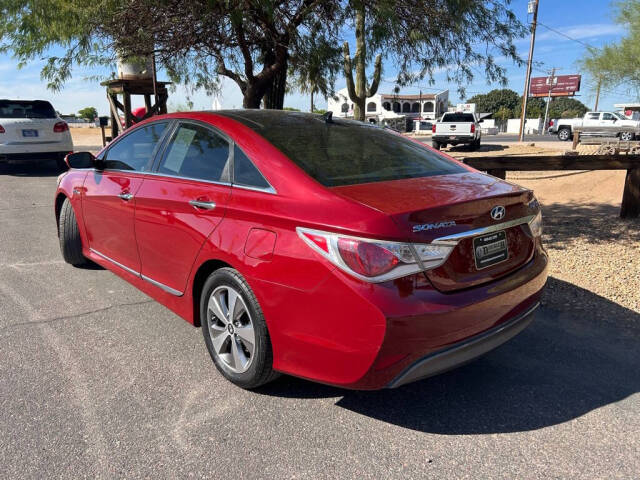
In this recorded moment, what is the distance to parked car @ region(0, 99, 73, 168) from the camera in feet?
36.6

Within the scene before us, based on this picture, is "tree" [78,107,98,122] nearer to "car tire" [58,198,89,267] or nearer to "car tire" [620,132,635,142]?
"car tire" [620,132,635,142]

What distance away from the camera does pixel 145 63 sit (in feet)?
26.9

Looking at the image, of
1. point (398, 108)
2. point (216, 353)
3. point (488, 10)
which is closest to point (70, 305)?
point (216, 353)

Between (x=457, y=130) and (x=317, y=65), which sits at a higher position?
(x=317, y=65)

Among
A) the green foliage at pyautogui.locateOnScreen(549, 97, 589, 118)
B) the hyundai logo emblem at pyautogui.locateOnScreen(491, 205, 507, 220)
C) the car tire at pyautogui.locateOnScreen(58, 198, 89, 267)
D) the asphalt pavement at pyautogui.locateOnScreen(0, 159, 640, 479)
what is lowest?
the asphalt pavement at pyautogui.locateOnScreen(0, 159, 640, 479)

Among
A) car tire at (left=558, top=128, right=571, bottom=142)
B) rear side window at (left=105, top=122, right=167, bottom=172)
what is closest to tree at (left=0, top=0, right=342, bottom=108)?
rear side window at (left=105, top=122, right=167, bottom=172)

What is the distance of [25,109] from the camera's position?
11.6m

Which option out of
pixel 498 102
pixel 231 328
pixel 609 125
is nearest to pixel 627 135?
pixel 609 125

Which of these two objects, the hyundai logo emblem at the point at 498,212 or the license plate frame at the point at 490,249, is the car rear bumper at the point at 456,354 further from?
the hyundai logo emblem at the point at 498,212

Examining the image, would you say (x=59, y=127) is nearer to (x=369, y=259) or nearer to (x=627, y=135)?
(x=369, y=259)

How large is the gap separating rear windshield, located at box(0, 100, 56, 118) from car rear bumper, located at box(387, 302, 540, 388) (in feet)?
40.2

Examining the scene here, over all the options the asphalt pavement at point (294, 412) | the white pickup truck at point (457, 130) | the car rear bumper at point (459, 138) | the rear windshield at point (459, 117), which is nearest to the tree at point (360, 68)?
the asphalt pavement at point (294, 412)

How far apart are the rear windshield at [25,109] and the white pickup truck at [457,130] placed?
1603 centimetres

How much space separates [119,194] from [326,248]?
224 cm
